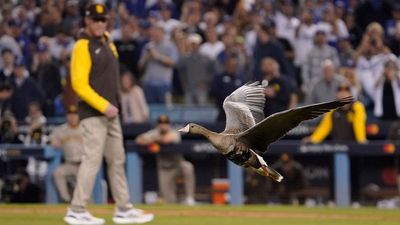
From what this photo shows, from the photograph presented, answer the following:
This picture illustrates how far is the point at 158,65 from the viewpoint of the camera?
59.4 feet

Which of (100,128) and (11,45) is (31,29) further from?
(100,128)

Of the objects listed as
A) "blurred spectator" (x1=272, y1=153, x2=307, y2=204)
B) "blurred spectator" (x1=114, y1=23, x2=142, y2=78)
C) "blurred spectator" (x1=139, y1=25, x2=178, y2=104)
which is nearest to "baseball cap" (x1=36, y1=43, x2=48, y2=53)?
"blurred spectator" (x1=114, y1=23, x2=142, y2=78)

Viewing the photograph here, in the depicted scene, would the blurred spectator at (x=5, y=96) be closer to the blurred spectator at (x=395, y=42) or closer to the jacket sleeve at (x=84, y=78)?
the jacket sleeve at (x=84, y=78)

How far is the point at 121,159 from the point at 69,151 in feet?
14.6

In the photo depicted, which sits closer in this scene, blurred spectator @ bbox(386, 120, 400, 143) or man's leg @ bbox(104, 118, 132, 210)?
man's leg @ bbox(104, 118, 132, 210)

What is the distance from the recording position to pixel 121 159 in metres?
11.3

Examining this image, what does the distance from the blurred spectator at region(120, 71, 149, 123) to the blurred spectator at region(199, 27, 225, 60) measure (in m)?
1.93

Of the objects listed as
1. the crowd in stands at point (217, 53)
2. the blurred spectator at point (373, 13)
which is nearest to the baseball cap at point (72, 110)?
the crowd in stands at point (217, 53)

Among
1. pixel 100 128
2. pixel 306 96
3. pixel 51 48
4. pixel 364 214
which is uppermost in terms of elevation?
pixel 51 48

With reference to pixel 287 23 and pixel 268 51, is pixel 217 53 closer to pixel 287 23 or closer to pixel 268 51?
pixel 268 51

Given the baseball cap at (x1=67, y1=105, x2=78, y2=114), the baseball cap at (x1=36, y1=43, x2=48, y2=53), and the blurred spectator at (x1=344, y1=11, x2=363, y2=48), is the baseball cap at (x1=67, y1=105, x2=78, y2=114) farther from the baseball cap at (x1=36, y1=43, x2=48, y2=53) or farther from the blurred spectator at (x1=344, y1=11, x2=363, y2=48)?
the blurred spectator at (x1=344, y1=11, x2=363, y2=48)

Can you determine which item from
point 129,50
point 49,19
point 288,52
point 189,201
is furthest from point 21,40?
point 189,201

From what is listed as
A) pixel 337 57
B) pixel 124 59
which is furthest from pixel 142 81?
pixel 337 57

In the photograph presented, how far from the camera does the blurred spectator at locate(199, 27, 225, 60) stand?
18.4 metres
